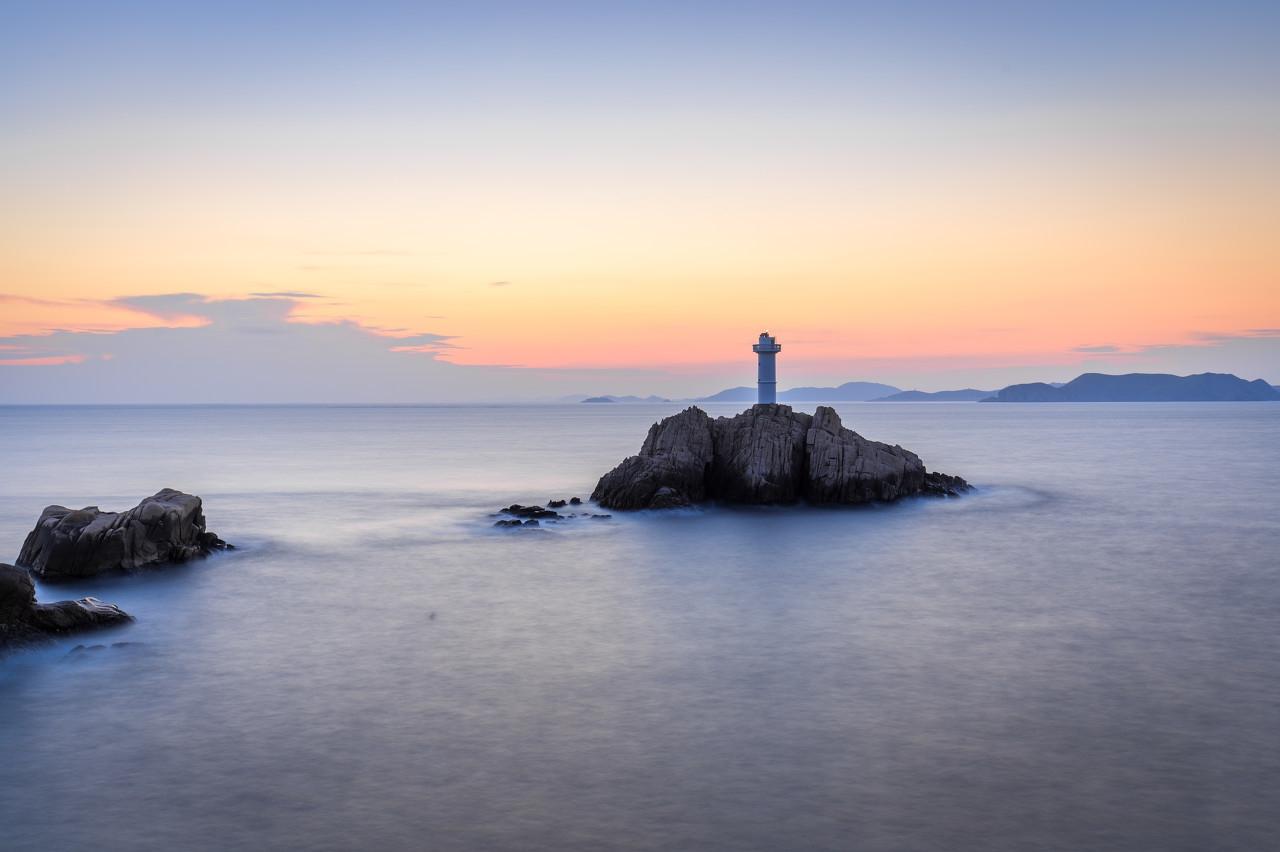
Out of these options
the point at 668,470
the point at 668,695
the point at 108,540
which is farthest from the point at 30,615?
the point at 668,470

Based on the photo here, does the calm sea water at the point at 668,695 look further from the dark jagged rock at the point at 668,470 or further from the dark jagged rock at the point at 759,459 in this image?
the dark jagged rock at the point at 759,459

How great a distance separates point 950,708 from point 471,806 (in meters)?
6.36

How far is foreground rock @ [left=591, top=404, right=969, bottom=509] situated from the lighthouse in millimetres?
9899

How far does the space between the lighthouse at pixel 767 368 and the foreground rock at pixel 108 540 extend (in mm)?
28162

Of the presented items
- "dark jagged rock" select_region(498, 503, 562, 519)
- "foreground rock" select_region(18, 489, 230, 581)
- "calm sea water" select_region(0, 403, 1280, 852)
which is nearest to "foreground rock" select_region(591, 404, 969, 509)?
"dark jagged rock" select_region(498, 503, 562, 519)

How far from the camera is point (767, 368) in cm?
A: 4416

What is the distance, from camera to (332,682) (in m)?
13.0

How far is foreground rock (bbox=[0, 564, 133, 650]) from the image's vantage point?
12.9 metres

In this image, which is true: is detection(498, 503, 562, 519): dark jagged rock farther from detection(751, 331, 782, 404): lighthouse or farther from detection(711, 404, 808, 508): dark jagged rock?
detection(751, 331, 782, 404): lighthouse

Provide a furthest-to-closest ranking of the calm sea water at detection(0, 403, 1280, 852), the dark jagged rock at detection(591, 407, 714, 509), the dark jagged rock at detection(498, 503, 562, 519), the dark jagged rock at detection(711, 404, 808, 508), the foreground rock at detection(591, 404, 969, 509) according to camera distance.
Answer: the dark jagged rock at detection(711, 404, 808, 508) → the foreground rock at detection(591, 404, 969, 509) → the dark jagged rock at detection(591, 407, 714, 509) → the dark jagged rock at detection(498, 503, 562, 519) → the calm sea water at detection(0, 403, 1280, 852)

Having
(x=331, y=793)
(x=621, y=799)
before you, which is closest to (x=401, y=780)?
(x=331, y=793)

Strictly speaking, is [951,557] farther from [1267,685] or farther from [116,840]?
[116,840]

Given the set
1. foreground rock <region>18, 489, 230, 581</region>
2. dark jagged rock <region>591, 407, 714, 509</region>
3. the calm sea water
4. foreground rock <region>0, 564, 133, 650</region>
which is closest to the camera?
the calm sea water

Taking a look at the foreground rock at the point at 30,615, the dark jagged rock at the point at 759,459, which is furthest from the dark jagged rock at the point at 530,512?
the foreground rock at the point at 30,615
